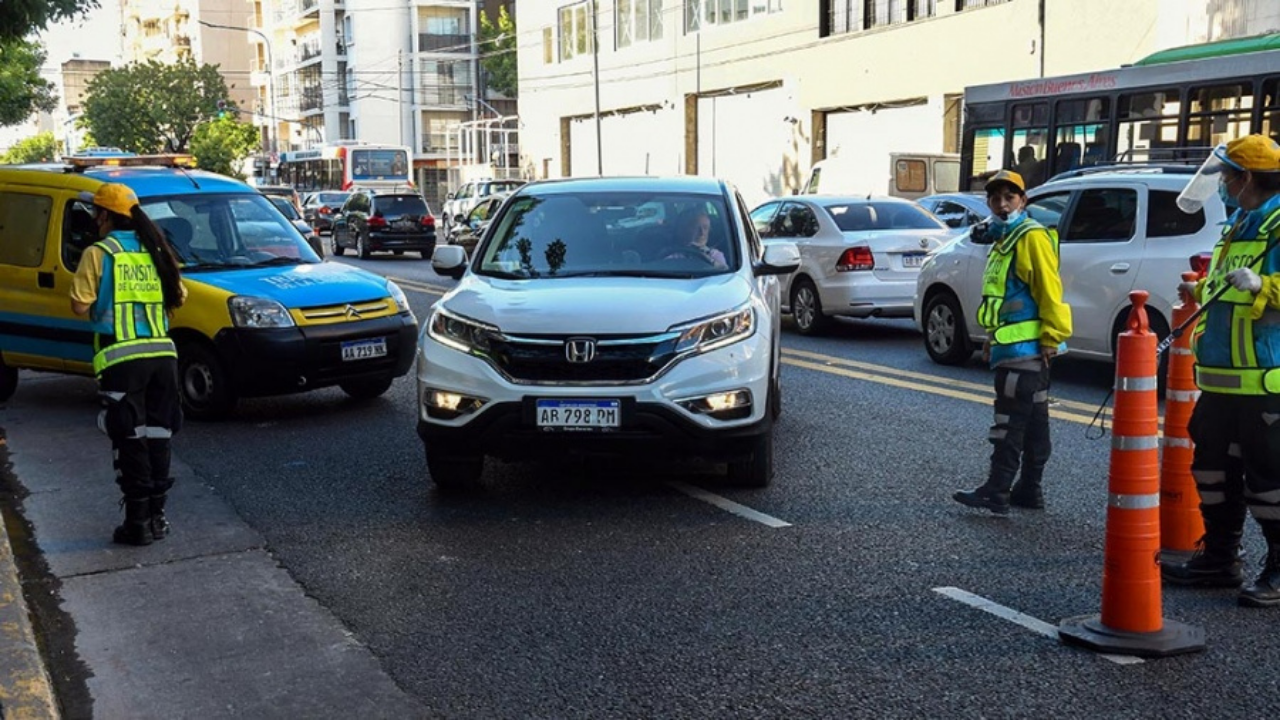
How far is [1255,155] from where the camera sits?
5.14 m

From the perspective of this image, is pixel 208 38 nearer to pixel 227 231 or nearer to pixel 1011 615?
pixel 227 231

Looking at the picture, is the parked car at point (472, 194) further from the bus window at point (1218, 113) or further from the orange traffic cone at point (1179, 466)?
the orange traffic cone at point (1179, 466)

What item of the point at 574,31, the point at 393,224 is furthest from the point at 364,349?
the point at 574,31

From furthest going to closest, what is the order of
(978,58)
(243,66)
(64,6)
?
(243,66) → (978,58) → (64,6)

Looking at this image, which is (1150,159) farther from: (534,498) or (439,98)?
(439,98)

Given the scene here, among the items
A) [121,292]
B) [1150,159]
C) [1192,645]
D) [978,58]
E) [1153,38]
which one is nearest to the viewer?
[1192,645]

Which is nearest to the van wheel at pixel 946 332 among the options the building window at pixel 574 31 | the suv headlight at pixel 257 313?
the suv headlight at pixel 257 313

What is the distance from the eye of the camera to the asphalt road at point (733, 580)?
4438 mm

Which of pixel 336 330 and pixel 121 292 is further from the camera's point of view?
pixel 336 330

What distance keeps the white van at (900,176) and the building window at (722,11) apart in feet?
54.7

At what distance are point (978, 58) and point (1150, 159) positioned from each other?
1678 cm

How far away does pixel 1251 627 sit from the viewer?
4.98 metres

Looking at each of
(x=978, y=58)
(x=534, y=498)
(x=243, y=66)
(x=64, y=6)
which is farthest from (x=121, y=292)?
(x=243, y=66)

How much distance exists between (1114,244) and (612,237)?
15.9 ft
